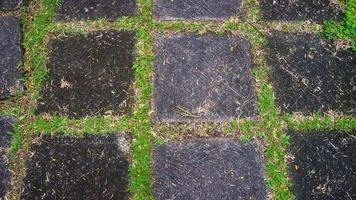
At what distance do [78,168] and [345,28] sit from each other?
1724mm

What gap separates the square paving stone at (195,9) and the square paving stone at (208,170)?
0.81m

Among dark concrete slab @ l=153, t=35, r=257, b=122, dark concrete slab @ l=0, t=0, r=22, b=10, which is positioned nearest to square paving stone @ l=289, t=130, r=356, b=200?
dark concrete slab @ l=153, t=35, r=257, b=122

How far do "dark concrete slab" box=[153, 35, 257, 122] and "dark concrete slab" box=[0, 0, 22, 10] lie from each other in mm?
896

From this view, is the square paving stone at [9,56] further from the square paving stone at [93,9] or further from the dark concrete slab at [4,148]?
the square paving stone at [93,9]

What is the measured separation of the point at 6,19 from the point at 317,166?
6.36ft

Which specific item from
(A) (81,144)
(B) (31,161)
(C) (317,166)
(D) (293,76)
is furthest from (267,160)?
(B) (31,161)

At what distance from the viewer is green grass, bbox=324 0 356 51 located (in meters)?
2.72

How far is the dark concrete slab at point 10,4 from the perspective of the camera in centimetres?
281

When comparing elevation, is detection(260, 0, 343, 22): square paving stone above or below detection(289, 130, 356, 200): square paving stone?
above

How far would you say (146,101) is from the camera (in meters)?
2.47

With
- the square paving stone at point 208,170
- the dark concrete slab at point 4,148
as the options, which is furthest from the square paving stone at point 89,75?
the square paving stone at point 208,170

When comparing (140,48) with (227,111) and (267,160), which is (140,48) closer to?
(227,111)

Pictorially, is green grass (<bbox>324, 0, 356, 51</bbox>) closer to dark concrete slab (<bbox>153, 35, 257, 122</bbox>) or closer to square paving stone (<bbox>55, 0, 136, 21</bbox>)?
dark concrete slab (<bbox>153, 35, 257, 122</bbox>)

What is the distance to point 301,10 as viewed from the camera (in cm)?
282
